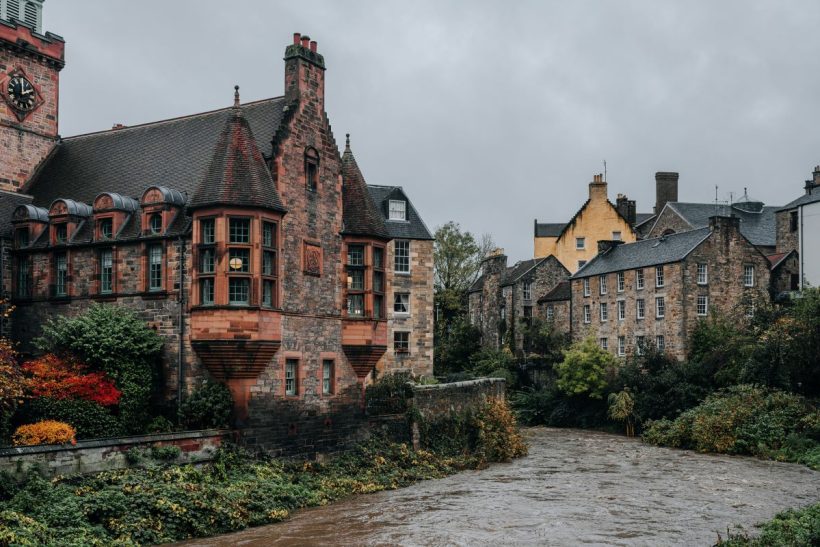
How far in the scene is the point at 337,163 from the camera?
30.8m

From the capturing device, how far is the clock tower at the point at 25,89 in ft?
112

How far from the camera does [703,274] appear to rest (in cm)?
4931

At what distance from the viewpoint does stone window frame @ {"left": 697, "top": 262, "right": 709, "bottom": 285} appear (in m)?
49.2

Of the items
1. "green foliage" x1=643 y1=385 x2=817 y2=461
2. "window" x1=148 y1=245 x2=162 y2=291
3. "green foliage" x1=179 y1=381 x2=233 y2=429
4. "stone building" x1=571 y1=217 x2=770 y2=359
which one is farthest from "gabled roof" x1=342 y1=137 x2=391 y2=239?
"stone building" x1=571 y1=217 x2=770 y2=359

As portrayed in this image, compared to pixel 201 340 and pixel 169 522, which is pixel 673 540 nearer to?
pixel 169 522

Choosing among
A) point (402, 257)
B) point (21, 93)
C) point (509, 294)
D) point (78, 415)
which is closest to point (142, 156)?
point (21, 93)

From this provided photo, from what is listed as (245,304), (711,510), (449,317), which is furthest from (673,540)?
(449,317)

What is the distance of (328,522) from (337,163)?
13151 mm

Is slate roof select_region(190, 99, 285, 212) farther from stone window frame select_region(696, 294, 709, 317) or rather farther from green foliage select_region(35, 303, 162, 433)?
stone window frame select_region(696, 294, 709, 317)

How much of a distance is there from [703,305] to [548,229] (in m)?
27.2

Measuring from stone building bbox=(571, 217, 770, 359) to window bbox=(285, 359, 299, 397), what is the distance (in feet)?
89.5

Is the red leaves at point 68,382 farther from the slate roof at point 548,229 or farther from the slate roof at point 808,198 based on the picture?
the slate roof at point 548,229

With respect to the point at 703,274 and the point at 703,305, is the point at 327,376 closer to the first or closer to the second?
the point at 703,305

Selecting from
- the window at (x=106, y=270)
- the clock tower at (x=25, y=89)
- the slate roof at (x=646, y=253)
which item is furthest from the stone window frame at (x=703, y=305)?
the clock tower at (x=25, y=89)
